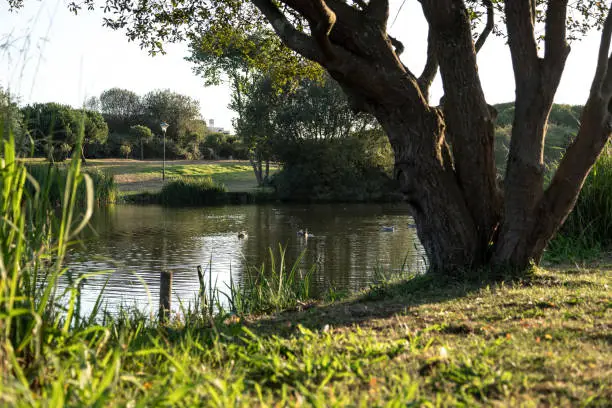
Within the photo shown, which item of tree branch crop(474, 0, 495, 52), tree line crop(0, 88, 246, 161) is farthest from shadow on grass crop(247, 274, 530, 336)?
tree line crop(0, 88, 246, 161)

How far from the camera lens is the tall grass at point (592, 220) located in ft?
27.7

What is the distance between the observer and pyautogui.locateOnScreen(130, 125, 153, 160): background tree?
46.1 m

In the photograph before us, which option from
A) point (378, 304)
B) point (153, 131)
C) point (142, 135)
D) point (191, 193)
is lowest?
point (378, 304)

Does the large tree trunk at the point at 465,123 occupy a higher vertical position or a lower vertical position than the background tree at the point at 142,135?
lower

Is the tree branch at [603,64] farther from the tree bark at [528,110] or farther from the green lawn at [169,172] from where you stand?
the green lawn at [169,172]

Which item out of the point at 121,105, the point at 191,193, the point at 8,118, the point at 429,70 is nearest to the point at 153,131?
the point at 121,105

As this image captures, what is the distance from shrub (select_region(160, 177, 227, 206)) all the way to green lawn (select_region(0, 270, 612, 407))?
78.6ft

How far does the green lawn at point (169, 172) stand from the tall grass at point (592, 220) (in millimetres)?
23675

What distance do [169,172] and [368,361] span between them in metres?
35.9

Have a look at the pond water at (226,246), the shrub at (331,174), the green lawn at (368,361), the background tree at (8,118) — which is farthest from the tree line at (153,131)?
the background tree at (8,118)

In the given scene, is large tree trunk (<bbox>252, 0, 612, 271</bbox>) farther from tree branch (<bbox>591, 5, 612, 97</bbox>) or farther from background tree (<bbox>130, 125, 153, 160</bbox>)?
background tree (<bbox>130, 125, 153, 160</bbox>)

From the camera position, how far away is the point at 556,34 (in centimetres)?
572

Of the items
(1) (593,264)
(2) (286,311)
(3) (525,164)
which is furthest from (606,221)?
(2) (286,311)

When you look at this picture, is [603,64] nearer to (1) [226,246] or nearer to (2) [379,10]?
(2) [379,10]
